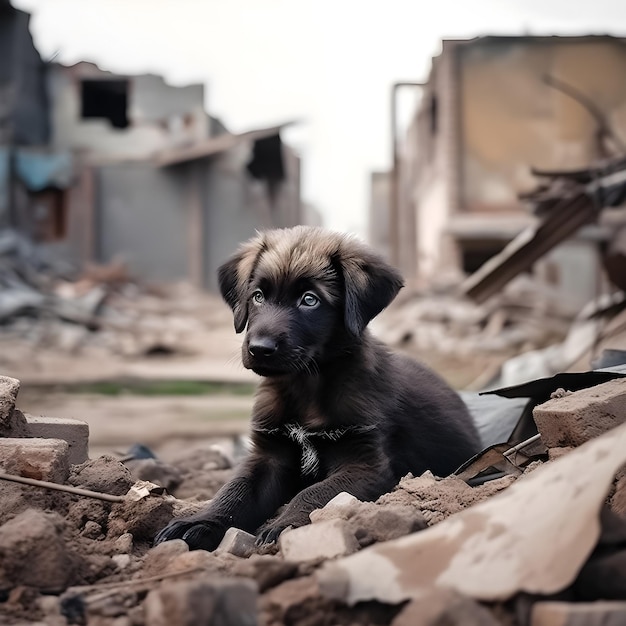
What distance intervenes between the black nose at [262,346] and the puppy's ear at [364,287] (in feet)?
1.39

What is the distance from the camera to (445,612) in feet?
6.20

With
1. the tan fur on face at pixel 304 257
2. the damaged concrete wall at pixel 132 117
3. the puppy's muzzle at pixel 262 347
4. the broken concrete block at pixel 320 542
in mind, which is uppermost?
the damaged concrete wall at pixel 132 117

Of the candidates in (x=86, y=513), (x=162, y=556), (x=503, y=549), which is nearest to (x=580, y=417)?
(x=503, y=549)

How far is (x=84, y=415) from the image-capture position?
30.5ft

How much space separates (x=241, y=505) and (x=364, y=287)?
1.13 meters

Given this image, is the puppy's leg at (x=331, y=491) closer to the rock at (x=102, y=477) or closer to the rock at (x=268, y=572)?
the rock at (x=102, y=477)

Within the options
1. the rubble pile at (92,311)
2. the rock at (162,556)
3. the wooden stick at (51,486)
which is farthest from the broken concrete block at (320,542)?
the rubble pile at (92,311)

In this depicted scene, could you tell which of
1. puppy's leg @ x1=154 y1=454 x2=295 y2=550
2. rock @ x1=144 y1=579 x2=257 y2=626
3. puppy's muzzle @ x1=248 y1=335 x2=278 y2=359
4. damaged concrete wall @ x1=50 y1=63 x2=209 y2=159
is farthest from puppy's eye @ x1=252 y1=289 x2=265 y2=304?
damaged concrete wall @ x1=50 y1=63 x2=209 y2=159

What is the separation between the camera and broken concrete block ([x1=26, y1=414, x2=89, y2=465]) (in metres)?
3.61

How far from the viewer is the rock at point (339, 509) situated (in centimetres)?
283

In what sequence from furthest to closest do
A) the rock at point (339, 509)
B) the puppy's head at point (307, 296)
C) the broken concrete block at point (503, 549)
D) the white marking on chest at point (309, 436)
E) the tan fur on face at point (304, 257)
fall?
the tan fur on face at point (304, 257) < the white marking on chest at point (309, 436) < the puppy's head at point (307, 296) < the rock at point (339, 509) < the broken concrete block at point (503, 549)

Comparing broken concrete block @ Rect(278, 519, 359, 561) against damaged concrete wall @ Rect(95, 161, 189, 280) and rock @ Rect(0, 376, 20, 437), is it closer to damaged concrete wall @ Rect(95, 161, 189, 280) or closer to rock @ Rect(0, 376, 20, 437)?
rock @ Rect(0, 376, 20, 437)

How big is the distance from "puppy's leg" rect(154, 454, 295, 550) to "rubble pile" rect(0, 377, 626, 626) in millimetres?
159

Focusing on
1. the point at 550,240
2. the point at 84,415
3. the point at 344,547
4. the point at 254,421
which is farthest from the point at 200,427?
the point at 344,547
